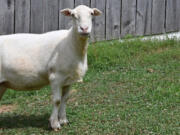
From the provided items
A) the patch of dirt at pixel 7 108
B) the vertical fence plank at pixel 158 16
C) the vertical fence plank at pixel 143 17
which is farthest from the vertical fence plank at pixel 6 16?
the vertical fence plank at pixel 158 16

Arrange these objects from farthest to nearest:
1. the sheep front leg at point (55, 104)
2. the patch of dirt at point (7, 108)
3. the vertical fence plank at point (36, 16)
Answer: the vertical fence plank at point (36, 16)
the patch of dirt at point (7, 108)
the sheep front leg at point (55, 104)

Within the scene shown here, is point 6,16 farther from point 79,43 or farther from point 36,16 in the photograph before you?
point 79,43

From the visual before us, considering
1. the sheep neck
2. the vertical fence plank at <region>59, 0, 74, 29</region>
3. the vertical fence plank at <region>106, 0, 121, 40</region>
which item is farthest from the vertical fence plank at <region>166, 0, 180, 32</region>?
the sheep neck

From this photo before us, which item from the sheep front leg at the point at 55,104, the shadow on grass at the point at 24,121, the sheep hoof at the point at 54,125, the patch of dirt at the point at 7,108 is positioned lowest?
the shadow on grass at the point at 24,121

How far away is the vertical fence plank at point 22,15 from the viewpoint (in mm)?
9914

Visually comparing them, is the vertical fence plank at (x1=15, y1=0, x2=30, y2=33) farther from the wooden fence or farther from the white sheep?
the white sheep

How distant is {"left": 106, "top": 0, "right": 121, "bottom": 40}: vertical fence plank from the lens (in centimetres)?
1088

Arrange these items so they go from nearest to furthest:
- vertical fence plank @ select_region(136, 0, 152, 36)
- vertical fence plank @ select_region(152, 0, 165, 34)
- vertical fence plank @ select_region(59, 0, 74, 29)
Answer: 1. vertical fence plank @ select_region(59, 0, 74, 29)
2. vertical fence plank @ select_region(136, 0, 152, 36)
3. vertical fence plank @ select_region(152, 0, 165, 34)

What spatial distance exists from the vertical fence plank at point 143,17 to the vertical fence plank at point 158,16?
0.10 metres

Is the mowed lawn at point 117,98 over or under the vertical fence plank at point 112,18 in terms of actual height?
under

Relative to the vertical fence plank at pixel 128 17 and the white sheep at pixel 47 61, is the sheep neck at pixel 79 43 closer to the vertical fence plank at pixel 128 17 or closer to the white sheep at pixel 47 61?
the white sheep at pixel 47 61

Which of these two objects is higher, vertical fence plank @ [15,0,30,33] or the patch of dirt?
vertical fence plank @ [15,0,30,33]

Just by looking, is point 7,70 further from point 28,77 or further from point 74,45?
point 74,45

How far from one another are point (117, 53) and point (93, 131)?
3802 millimetres
